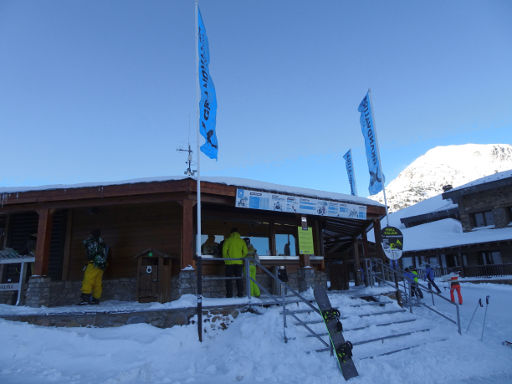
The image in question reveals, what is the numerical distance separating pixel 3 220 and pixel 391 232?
12396 mm

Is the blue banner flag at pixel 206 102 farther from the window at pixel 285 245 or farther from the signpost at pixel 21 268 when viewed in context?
the signpost at pixel 21 268

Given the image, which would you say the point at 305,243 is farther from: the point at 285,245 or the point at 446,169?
the point at 446,169

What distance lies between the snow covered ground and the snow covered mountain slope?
10580cm

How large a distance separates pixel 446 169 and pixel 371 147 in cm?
14521

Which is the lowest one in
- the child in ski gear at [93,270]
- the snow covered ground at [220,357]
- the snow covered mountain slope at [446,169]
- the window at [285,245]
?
the snow covered ground at [220,357]

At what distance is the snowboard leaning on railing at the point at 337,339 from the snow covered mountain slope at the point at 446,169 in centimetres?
10667

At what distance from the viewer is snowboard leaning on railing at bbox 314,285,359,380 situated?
17.6 feet

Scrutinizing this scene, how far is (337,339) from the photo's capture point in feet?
19.0

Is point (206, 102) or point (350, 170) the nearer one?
point (206, 102)

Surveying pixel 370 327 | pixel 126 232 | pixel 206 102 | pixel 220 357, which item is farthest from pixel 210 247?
pixel 370 327

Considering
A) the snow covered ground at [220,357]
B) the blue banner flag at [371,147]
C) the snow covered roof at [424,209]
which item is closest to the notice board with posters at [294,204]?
the blue banner flag at [371,147]

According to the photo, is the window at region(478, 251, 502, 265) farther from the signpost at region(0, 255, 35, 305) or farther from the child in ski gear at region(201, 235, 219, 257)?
the signpost at region(0, 255, 35, 305)

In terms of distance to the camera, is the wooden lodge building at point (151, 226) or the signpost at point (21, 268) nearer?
the wooden lodge building at point (151, 226)

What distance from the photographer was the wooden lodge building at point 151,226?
8812mm
